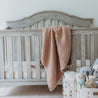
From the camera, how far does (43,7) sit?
2672 millimetres

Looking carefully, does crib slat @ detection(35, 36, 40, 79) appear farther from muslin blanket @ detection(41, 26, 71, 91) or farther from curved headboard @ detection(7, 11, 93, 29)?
curved headboard @ detection(7, 11, 93, 29)

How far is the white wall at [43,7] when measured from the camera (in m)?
2.64

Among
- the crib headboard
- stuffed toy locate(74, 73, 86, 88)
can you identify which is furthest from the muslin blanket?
the crib headboard

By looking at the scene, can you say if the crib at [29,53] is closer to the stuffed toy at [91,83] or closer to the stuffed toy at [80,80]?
the stuffed toy at [80,80]

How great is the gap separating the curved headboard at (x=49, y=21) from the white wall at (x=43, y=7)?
0.32 ft

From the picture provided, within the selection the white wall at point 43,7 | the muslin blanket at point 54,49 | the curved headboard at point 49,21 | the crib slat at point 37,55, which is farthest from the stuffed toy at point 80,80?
the white wall at point 43,7

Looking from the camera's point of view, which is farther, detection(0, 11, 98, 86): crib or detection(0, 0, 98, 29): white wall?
detection(0, 0, 98, 29): white wall

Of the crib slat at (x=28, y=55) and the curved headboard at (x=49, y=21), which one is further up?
the curved headboard at (x=49, y=21)

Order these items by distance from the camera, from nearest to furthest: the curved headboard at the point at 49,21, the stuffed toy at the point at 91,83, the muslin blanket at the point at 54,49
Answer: the stuffed toy at the point at 91,83, the muslin blanket at the point at 54,49, the curved headboard at the point at 49,21

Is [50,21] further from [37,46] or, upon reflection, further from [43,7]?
[37,46]

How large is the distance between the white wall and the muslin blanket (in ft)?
3.40

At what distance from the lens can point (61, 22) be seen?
103 inches

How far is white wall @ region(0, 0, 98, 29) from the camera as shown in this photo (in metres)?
2.64

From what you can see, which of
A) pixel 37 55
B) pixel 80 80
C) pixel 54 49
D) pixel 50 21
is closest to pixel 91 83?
pixel 80 80
